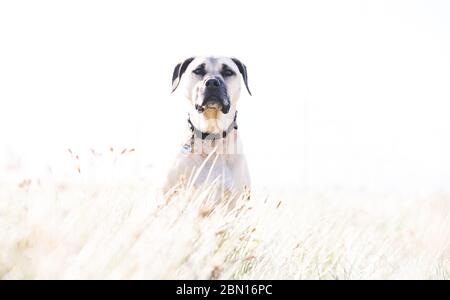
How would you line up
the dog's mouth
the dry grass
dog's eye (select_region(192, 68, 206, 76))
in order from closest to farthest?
the dry grass
the dog's mouth
dog's eye (select_region(192, 68, 206, 76))

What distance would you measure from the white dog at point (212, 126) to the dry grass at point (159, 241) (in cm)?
42

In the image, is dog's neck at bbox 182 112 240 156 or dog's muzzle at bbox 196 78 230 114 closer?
dog's neck at bbox 182 112 240 156

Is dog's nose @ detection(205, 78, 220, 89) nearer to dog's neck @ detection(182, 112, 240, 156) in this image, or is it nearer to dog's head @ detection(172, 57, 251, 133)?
dog's head @ detection(172, 57, 251, 133)

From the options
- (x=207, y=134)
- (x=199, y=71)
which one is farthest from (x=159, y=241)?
(x=199, y=71)

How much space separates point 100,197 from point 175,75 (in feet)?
7.27

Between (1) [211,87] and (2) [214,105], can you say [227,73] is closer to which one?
(1) [211,87]

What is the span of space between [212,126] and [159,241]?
7.52 ft

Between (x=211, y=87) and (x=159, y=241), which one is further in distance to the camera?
(x=211, y=87)

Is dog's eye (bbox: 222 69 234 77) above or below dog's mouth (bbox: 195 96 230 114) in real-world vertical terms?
above

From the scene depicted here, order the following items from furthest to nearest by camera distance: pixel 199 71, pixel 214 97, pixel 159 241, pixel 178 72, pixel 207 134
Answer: pixel 178 72 < pixel 199 71 < pixel 214 97 < pixel 207 134 < pixel 159 241

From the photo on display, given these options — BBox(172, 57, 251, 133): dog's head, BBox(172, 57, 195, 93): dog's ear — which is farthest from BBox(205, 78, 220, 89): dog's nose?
BBox(172, 57, 195, 93): dog's ear

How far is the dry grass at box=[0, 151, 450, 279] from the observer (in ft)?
9.37

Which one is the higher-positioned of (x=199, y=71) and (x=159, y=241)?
(x=199, y=71)

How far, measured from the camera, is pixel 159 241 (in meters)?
3.00
